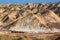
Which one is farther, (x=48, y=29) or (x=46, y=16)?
(x=46, y=16)

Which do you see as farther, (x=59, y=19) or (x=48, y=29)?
(x=59, y=19)

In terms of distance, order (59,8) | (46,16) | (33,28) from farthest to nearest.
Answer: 1. (59,8)
2. (46,16)
3. (33,28)

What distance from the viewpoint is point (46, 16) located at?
99875mm

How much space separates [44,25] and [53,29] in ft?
10.6

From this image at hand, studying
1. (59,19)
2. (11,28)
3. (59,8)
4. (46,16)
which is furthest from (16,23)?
(59,8)

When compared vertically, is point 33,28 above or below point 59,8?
below

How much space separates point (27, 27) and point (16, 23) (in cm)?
383

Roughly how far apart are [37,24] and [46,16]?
56.7 ft

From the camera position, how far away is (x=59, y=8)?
423 ft

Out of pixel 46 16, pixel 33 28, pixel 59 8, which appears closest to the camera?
pixel 33 28

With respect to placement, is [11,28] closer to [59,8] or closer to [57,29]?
[57,29]

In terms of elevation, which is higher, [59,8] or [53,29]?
[59,8]

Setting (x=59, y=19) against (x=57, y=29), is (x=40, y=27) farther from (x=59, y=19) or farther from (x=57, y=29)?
(x=59, y=19)

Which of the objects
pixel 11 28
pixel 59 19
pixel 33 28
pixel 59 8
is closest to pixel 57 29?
pixel 33 28
